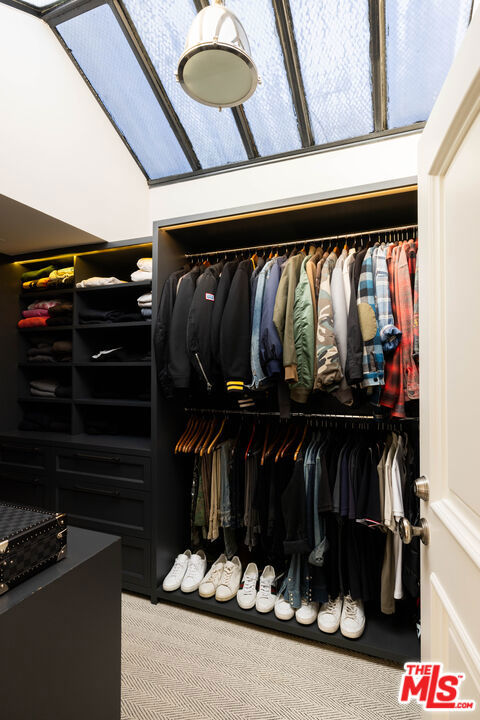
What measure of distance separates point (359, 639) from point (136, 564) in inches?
47.9

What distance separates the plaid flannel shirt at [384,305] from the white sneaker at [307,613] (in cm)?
130

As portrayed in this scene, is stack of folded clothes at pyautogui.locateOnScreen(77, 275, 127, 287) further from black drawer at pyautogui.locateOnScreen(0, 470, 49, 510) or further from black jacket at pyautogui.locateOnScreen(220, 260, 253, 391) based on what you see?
black drawer at pyautogui.locateOnScreen(0, 470, 49, 510)

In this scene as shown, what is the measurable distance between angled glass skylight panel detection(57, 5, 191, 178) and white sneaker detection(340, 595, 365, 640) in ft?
10.1

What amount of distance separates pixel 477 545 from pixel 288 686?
4.75 ft

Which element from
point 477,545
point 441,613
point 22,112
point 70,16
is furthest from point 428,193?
point 70,16

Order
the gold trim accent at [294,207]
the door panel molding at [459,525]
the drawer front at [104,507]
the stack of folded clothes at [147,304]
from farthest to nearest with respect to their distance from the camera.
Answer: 1. the stack of folded clothes at [147,304]
2. the drawer front at [104,507]
3. the gold trim accent at [294,207]
4. the door panel molding at [459,525]

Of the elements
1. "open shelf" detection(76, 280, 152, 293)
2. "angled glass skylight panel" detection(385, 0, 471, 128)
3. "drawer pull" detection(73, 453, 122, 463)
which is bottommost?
"drawer pull" detection(73, 453, 122, 463)

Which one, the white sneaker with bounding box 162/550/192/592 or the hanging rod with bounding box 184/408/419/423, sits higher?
the hanging rod with bounding box 184/408/419/423

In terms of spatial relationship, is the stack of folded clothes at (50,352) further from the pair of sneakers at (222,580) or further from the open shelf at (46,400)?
the pair of sneakers at (222,580)

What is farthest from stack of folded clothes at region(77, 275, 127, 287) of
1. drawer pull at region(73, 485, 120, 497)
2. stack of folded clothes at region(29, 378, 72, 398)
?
drawer pull at region(73, 485, 120, 497)

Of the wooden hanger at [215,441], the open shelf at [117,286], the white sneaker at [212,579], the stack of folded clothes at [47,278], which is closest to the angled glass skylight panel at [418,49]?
the open shelf at [117,286]

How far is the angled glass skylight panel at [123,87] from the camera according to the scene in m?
2.46

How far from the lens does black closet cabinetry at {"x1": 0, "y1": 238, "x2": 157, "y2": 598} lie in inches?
87.7

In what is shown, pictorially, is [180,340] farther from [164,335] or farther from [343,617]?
[343,617]
